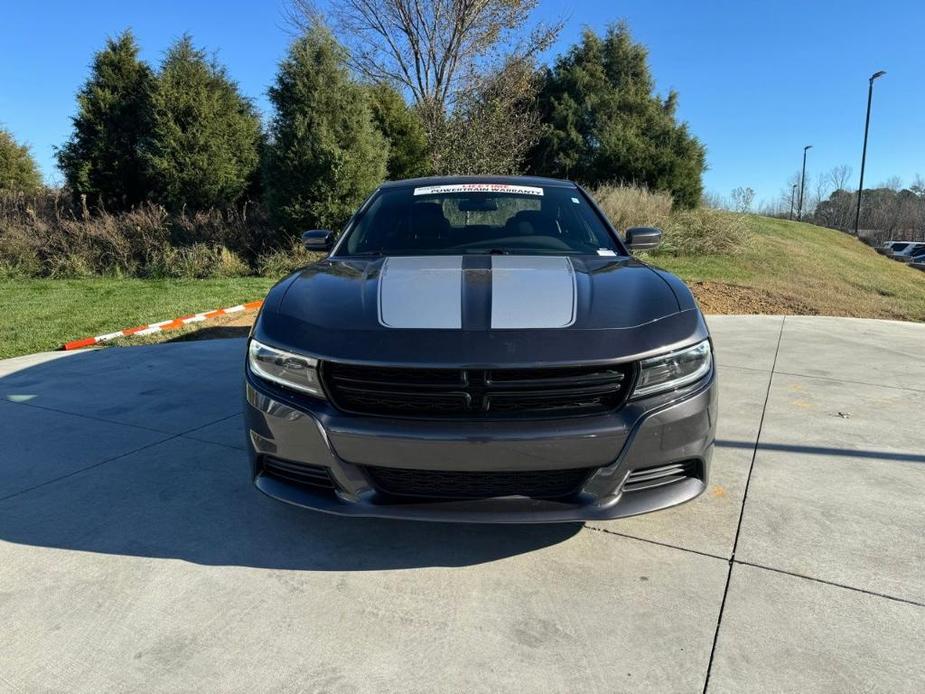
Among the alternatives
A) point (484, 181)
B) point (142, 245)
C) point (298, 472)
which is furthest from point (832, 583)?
point (142, 245)

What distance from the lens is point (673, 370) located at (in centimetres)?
227

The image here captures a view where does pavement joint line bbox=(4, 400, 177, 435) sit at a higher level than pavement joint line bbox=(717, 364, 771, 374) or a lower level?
lower

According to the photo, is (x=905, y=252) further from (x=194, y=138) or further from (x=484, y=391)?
(x=484, y=391)

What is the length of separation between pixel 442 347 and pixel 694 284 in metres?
9.77

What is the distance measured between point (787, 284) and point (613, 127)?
35.7 feet

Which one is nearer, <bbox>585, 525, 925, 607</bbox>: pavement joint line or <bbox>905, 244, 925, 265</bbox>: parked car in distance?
<bbox>585, 525, 925, 607</bbox>: pavement joint line

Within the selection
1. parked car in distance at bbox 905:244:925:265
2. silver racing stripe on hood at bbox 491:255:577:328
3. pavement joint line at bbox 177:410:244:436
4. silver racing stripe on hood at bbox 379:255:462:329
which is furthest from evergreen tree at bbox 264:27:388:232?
parked car in distance at bbox 905:244:925:265

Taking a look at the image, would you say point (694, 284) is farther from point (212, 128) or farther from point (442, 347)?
point (212, 128)

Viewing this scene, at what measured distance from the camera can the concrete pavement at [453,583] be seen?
6.26 feet

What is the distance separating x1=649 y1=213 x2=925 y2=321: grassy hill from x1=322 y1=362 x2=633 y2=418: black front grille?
7.77 meters

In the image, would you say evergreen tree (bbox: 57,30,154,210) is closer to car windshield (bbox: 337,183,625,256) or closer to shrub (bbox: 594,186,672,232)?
shrub (bbox: 594,186,672,232)

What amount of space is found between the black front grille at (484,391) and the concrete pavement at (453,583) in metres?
0.69

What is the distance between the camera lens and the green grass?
24.1 ft

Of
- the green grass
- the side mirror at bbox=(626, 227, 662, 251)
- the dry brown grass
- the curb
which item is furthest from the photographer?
the dry brown grass
